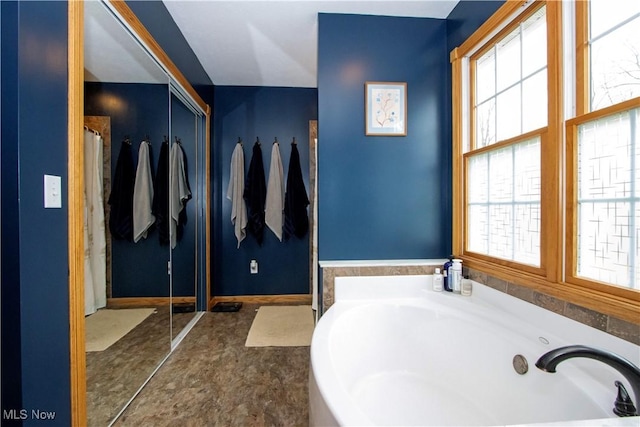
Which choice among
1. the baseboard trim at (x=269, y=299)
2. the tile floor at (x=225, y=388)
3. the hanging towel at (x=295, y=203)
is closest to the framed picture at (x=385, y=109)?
the hanging towel at (x=295, y=203)

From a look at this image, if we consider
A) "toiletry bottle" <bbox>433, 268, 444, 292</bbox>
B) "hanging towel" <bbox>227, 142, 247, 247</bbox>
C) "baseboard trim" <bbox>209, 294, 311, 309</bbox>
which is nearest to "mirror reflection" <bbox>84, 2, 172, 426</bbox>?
"hanging towel" <bbox>227, 142, 247, 247</bbox>

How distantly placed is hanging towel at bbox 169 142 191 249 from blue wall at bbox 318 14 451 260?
118 centimetres

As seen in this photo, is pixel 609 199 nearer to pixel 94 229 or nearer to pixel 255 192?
pixel 94 229

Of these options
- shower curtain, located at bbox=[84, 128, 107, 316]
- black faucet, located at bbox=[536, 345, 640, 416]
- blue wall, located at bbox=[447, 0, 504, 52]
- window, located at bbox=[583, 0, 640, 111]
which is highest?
blue wall, located at bbox=[447, 0, 504, 52]

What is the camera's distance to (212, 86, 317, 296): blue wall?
2.93 meters

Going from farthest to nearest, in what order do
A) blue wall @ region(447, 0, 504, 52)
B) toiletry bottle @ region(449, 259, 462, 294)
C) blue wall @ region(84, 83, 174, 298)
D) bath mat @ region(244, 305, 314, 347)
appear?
1. bath mat @ region(244, 305, 314, 347)
2. toiletry bottle @ region(449, 259, 462, 294)
3. blue wall @ region(447, 0, 504, 52)
4. blue wall @ region(84, 83, 174, 298)

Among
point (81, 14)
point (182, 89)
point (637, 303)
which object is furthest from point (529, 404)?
point (182, 89)

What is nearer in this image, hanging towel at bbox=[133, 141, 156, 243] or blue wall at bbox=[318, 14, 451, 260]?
hanging towel at bbox=[133, 141, 156, 243]

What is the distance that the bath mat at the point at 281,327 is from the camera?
2.07m

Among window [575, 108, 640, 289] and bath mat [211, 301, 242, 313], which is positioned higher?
window [575, 108, 640, 289]

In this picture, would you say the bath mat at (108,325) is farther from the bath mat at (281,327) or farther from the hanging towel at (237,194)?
the hanging towel at (237,194)

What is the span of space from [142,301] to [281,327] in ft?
3.90

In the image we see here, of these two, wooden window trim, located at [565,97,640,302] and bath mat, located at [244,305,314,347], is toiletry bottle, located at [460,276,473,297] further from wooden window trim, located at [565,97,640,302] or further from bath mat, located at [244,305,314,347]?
bath mat, located at [244,305,314,347]

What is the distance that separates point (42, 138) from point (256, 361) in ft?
5.64
